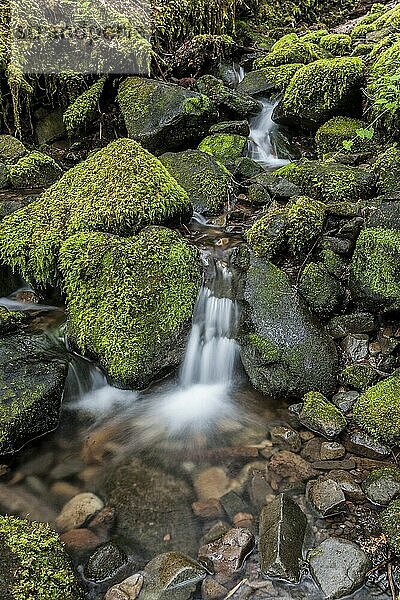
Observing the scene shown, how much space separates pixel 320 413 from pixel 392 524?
114 centimetres

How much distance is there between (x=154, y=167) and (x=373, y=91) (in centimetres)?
367

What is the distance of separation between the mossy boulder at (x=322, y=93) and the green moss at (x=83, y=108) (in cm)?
289

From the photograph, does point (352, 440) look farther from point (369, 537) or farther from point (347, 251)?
point (347, 251)

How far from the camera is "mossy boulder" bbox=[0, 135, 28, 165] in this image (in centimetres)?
728

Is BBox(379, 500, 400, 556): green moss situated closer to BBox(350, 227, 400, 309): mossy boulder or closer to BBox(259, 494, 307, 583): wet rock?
BBox(259, 494, 307, 583): wet rock

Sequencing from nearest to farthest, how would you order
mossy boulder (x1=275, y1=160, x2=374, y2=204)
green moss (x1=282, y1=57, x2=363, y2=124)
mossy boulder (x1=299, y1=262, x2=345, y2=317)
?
mossy boulder (x1=299, y1=262, x2=345, y2=317)
mossy boulder (x1=275, y1=160, x2=374, y2=204)
green moss (x1=282, y1=57, x2=363, y2=124)

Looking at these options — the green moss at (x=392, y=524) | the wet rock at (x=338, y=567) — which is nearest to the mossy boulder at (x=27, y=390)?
the wet rock at (x=338, y=567)

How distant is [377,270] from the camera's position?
4.36 meters

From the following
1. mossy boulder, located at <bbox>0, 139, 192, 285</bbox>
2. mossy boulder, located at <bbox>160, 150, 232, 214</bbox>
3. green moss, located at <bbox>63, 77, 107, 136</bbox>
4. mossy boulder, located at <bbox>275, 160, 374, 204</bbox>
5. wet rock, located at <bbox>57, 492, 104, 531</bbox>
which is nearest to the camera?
wet rock, located at <bbox>57, 492, 104, 531</bbox>

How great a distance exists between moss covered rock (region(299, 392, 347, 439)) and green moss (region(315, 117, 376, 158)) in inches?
161

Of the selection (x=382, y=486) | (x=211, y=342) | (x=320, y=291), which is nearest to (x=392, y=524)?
(x=382, y=486)

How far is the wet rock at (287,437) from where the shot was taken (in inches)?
150

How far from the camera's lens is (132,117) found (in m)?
7.30

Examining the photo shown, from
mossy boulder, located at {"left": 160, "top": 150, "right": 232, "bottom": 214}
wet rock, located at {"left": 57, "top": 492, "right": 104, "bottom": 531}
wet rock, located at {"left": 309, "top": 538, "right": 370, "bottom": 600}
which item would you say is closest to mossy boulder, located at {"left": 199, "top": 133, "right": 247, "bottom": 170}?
mossy boulder, located at {"left": 160, "top": 150, "right": 232, "bottom": 214}
